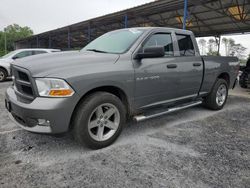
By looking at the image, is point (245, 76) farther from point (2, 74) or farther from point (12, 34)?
point (12, 34)

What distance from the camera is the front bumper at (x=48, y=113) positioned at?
226 cm

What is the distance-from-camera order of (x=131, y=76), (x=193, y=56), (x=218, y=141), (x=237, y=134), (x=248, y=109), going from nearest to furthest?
(x=131, y=76) → (x=218, y=141) → (x=237, y=134) → (x=193, y=56) → (x=248, y=109)

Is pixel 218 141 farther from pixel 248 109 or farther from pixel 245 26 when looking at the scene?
pixel 245 26

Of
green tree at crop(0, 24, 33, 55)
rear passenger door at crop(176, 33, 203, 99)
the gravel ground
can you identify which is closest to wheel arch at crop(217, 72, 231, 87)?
rear passenger door at crop(176, 33, 203, 99)

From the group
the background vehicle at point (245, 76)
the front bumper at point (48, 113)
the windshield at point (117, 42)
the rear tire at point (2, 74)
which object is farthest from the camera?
the rear tire at point (2, 74)

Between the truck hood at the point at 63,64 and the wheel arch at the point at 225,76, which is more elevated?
the truck hood at the point at 63,64

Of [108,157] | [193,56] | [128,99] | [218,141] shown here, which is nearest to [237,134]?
[218,141]

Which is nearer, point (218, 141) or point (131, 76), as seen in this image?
point (131, 76)

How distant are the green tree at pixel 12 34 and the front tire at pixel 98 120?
254 feet

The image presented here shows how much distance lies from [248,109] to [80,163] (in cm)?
501

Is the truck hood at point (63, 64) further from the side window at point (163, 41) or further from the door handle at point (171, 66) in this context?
the door handle at point (171, 66)

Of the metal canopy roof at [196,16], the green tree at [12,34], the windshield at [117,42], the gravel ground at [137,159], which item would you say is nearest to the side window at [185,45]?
the windshield at [117,42]

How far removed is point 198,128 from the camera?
3.74 meters

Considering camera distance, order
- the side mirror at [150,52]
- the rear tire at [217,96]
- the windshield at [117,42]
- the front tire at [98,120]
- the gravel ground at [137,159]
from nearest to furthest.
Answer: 1. the gravel ground at [137,159]
2. the front tire at [98,120]
3. the side mirror at [150,52]
4. the windshield at [117,42]
5. the rear tire at [217,96]
